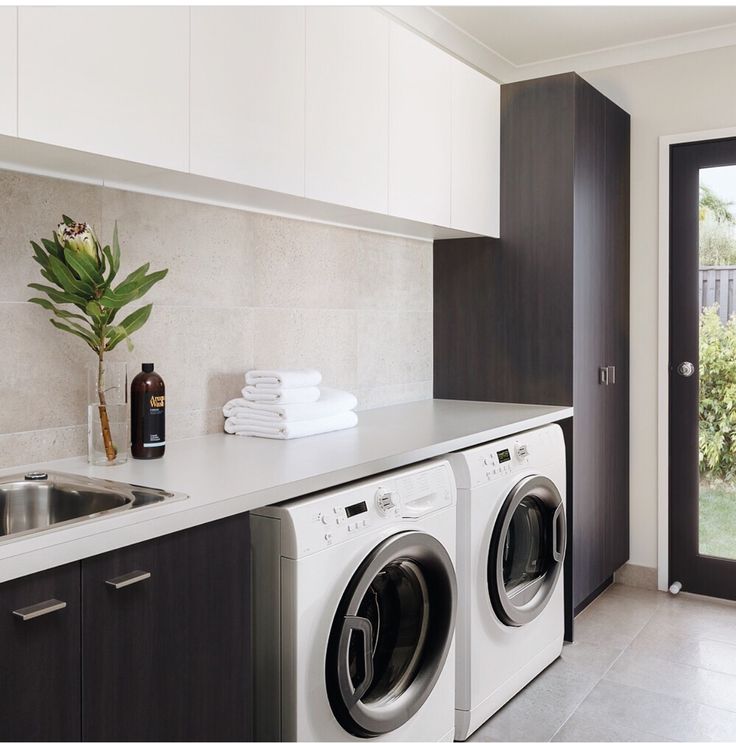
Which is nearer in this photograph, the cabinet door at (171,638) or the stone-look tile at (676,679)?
the cabinet door at (171,638)

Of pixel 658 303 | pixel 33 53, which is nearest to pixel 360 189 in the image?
pixel 33 53

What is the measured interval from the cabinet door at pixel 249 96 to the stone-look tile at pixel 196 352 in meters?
0.47

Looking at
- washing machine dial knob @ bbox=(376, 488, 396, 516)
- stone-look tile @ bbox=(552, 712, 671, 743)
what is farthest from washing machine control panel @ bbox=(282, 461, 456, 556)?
stone-look tile @ bbox=(552, 712, 671, 743)

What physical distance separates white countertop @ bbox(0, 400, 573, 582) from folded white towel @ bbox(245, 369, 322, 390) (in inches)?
6.7

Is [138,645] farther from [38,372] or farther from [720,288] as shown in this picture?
[720,288]

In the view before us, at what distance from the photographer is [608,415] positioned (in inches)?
134

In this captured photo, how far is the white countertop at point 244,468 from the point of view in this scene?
3.93ft

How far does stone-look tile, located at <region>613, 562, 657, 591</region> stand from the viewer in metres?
3.62

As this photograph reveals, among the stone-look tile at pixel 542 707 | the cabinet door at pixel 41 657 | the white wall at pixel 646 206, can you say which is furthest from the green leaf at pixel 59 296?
the white wall at pixel 646 206

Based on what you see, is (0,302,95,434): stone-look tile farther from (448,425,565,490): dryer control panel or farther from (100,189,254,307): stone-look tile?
(448,425,565,490): dryer control panel

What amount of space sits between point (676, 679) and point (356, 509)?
5.26 ft

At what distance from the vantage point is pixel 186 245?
224 centimetres

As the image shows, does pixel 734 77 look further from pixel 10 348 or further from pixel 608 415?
pixel 10 348

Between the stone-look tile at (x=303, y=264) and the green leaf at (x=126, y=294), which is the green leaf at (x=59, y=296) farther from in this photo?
the stone-look tile at (x=303, y=264)
